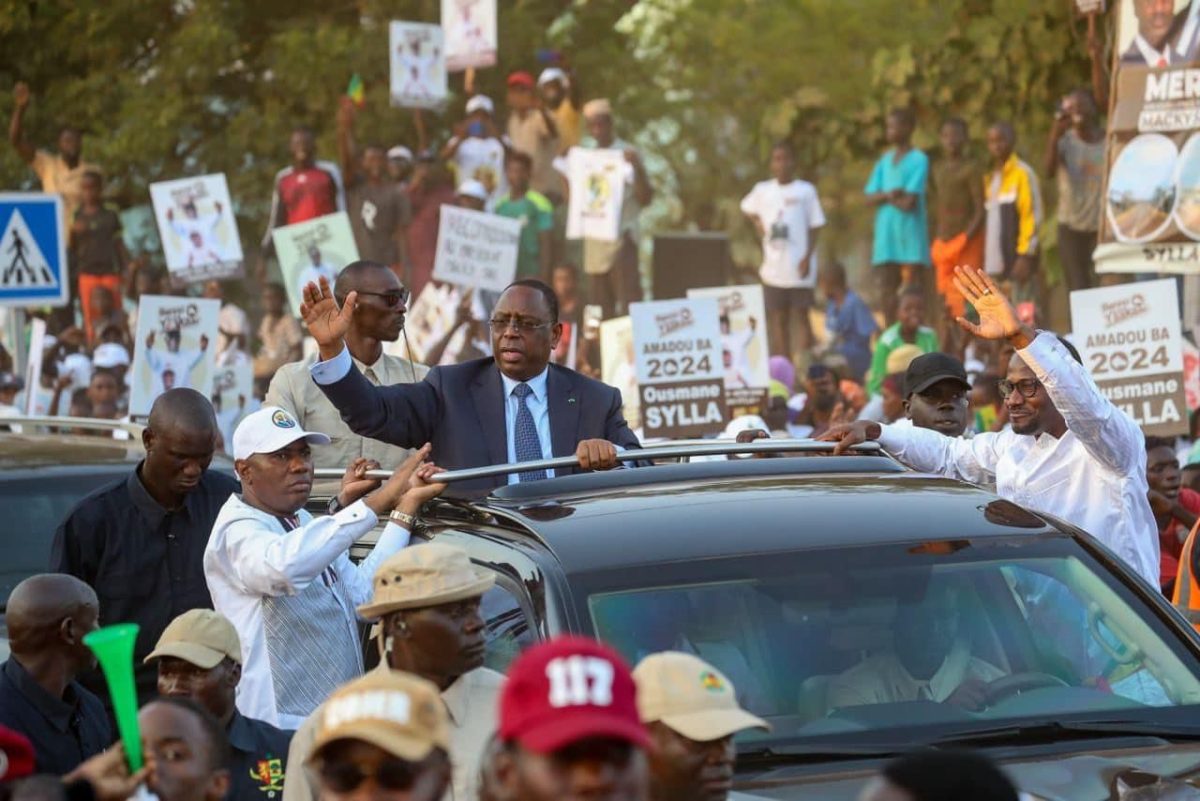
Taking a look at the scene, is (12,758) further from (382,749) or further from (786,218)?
(786,218)

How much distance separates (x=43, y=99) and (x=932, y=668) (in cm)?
2336

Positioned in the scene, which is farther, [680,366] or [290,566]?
[680,366]

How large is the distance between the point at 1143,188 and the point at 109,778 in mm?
9493

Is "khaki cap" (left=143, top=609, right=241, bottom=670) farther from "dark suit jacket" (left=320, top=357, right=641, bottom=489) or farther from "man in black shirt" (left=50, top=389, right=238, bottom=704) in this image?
"dark suit jacket" (left=320, top=357, right=641, bottom=489)

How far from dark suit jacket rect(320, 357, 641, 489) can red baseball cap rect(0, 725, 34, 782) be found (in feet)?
10.2

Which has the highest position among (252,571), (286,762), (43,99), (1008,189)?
(43,99)

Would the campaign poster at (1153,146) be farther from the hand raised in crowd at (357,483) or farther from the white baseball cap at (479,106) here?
the white baseball cap at (479,106)

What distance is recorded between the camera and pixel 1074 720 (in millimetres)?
5168

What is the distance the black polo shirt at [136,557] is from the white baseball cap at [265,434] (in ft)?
2.55

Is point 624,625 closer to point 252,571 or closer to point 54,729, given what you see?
point 252,571

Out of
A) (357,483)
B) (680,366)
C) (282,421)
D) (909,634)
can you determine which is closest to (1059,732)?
(909,634)

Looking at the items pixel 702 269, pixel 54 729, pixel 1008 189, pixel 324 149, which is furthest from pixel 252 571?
pixel 324 149

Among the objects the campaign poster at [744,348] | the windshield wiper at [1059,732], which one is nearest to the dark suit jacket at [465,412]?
the windshield wiper at [1059,732]

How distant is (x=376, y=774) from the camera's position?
11.4ft
